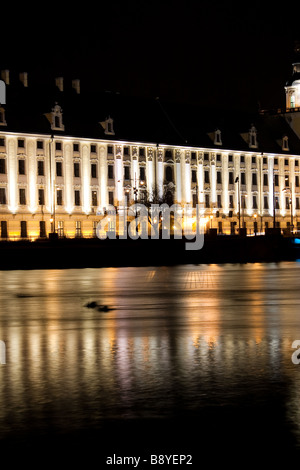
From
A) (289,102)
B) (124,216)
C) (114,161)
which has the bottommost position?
(124,216)

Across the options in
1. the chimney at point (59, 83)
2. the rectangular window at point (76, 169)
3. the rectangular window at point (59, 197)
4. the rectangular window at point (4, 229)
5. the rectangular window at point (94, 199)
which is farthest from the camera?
the chimney at point (59, 83)

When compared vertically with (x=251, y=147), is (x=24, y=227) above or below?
below

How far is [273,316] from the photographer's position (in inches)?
766

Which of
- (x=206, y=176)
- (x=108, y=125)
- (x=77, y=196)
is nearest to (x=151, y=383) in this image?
(x=77, y=196)

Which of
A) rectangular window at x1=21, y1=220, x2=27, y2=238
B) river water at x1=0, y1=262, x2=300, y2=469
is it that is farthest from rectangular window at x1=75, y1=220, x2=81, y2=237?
river water at x1=0, y1=262, x2=300, y2=469

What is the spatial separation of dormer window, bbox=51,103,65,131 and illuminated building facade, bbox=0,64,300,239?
10 cm

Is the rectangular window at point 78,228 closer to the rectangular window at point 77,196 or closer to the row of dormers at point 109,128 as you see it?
the rectangular window at point 77,196

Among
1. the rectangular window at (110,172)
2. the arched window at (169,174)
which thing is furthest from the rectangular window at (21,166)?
the arched window at (169,174)

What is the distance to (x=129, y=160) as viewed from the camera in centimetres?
10225

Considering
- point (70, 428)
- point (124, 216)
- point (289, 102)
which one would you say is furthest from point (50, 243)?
point (289, 102)

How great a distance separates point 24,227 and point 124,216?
12.9 metres

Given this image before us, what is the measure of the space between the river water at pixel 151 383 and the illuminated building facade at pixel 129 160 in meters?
69.7

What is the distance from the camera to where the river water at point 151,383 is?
26.8 feet

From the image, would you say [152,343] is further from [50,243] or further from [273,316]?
[50,243]
